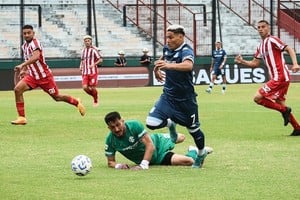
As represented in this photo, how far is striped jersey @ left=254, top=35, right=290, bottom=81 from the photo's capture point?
18734 mm

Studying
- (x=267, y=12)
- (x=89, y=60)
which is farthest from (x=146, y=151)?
(x=267, y=12)

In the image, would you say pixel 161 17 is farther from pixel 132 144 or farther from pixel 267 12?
pixel 132 144

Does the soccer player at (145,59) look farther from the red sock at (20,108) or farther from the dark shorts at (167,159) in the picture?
the dark shorts at (167,159)

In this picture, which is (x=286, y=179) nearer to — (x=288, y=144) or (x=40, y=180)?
(x=40, y=180)

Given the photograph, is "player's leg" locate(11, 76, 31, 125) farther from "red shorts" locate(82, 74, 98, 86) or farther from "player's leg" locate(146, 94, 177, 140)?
"red shorts" locate(82, 74, 98, 86)

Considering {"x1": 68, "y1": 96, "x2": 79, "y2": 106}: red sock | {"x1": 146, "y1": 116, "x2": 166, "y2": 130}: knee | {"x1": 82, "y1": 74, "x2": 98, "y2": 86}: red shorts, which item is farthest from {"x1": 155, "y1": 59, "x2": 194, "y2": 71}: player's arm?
{"x1": 82, "y1": 74, "x2": 98, "y2": 86}: red shorts

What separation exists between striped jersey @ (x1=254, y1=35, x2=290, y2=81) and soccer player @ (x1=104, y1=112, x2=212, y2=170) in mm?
5975

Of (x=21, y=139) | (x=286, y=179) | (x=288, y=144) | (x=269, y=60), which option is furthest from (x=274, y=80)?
(x=286, y=179)

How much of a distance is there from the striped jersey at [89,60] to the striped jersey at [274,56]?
13.9 meters

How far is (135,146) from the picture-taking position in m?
12.9

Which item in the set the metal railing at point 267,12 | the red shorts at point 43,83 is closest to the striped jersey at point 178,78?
the red shorts at point 43,83

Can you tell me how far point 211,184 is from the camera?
11.3 m

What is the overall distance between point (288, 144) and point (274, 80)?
109 inches

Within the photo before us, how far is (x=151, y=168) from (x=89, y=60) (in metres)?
20.2
